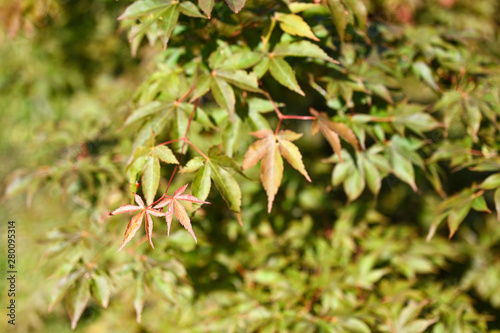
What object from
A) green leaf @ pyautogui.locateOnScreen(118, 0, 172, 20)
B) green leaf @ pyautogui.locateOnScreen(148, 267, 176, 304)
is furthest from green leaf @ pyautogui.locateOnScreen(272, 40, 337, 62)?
green leaf @ pyautogui.locateOnScreen(148, 267, 176, 304)

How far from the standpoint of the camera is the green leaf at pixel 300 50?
1148mm

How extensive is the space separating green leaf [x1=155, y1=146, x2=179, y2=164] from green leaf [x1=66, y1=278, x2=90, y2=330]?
1.99ft

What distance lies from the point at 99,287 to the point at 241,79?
856mm

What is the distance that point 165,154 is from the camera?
1061mm

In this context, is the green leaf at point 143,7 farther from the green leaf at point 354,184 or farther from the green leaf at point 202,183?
the green leaf at point 354,184

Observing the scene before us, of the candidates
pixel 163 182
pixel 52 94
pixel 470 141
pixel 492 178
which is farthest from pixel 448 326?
pixel 52 94

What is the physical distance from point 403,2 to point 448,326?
1.67 m

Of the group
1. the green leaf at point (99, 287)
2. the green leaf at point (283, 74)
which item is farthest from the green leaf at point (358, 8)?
the green leaf at point (99, 287)

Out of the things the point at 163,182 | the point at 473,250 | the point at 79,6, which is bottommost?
the point at 473,250

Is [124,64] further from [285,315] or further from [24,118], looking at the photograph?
[285,315]

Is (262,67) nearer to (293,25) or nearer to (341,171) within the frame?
(293,25)

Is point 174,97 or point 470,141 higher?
point 174,97

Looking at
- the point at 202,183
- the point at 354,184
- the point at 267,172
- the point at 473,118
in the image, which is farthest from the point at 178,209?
the point at 473,118

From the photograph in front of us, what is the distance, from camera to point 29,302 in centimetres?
245
